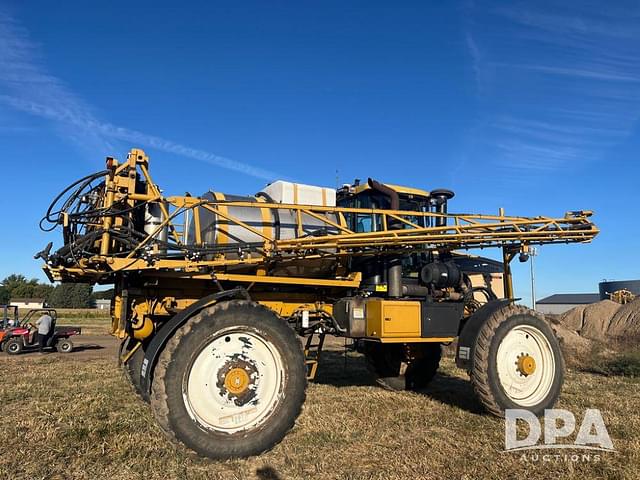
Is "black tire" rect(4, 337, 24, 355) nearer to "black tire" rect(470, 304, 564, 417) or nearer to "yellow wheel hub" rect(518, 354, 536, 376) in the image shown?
"black tire" rect(470, 304, 564, 417)

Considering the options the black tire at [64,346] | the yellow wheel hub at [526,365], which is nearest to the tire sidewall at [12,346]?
the black tire at [64,346]

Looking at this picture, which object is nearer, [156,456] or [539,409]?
[156,456]

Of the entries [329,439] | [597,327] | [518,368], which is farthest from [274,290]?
[597,327]

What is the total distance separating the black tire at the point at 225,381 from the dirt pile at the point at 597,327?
31.8 feet

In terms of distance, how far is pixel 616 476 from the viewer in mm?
4457

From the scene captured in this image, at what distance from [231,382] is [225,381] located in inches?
2.5

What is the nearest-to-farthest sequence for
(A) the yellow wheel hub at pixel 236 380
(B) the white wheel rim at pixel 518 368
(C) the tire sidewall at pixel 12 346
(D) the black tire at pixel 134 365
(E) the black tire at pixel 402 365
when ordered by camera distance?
(A) the yellow wheel hub at pixel 236 380 → (D) the black tire at pixel 134 365 → (B) the white wheel rim at pixel 518 368 → (E) the black tire at pixel 402 365 → (C) the tire sidewall at pixel 12 346

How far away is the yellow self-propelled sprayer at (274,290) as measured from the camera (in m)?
5.22

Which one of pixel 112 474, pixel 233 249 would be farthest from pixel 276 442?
pixel 233 249

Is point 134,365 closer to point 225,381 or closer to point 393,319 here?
point 225,381

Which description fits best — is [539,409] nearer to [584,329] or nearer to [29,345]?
[584,329]

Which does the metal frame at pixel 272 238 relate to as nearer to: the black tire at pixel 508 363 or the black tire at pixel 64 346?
the black tire at pixel 508 363

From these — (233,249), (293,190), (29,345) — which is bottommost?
(29,345)

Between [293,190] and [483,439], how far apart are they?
3.83m
